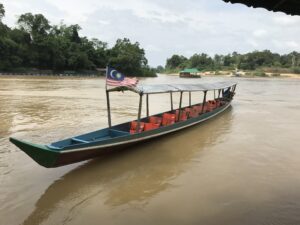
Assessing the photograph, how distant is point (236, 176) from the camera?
861 cm

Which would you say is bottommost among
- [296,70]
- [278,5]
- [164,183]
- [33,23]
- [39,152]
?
[164,183]

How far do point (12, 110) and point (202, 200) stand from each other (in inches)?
548

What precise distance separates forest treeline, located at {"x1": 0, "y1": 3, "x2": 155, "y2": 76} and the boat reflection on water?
51.3 m

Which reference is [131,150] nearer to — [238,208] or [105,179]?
[105,179]

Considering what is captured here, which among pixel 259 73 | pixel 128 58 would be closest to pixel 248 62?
pixel 259 73

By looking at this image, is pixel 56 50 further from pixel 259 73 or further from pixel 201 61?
pixel 201 61

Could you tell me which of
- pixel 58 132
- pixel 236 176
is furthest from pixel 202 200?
pixel 58 132

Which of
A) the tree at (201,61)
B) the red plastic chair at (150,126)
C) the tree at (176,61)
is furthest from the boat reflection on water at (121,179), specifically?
the tree at (176,61)

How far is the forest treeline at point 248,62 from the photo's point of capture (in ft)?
329

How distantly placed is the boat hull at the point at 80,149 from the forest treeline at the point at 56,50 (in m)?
51.2

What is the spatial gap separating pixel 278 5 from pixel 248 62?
338 feet

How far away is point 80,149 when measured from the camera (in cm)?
809

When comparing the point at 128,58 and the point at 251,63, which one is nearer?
the point at 128,58

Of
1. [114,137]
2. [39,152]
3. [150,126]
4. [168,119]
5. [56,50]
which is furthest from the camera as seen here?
[56,50]
